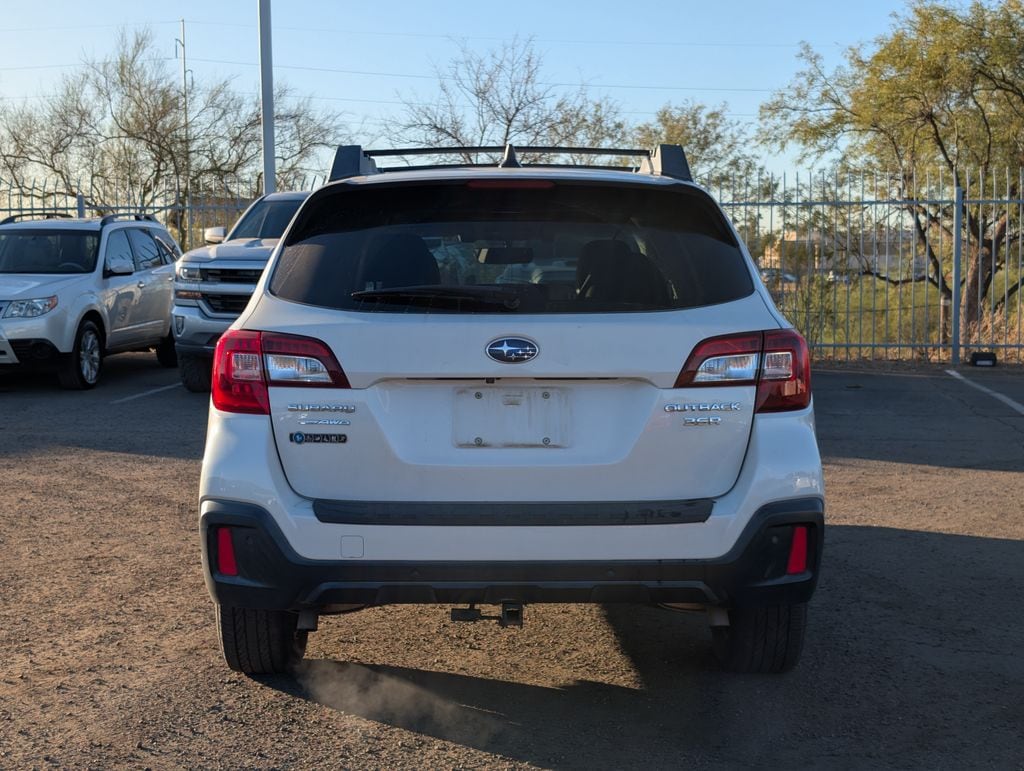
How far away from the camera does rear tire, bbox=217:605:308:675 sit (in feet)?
14.0

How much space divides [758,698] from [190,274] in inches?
367

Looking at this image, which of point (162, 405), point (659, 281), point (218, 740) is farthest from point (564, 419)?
point (162, 405)

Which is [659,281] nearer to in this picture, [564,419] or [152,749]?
[564,419]

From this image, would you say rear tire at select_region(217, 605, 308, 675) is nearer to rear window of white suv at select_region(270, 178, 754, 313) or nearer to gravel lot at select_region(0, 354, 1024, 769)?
gravel lot at select_region(0, 354, 1024, 769)

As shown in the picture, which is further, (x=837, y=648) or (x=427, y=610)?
(x=427, y=610)

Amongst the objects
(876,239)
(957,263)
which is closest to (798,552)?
(957,263)

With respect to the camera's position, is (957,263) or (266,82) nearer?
(957,263)

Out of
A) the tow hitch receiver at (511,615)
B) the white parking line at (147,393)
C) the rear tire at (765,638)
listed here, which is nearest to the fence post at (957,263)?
the white parking line at (147,393)

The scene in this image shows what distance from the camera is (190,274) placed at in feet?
40.7

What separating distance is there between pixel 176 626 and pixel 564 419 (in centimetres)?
225

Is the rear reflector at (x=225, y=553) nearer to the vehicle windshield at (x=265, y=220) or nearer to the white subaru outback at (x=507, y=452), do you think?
the white subaru outback at (x=507, y=452)

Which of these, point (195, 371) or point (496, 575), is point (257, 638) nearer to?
point (496, 575)

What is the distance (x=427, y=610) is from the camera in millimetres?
5402

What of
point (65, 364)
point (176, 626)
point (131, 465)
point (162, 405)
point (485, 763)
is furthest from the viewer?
point (65, 364)
